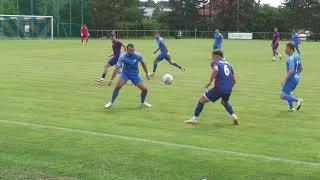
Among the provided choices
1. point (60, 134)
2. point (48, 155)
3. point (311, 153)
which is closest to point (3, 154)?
point (48, 155)

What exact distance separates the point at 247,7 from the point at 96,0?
26404 mm

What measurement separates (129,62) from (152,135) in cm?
409

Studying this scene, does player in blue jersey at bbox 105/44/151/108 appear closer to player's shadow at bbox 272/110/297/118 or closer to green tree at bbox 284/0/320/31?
player's shadow at bbox 272/110/297/118

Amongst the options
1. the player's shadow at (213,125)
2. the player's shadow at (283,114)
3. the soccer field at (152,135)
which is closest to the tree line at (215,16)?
the soccer field at (152,135)

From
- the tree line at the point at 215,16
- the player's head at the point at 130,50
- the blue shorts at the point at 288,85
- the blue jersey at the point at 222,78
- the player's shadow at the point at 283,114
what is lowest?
the player's shadow at the point at 283,114

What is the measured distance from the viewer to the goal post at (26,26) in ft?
214

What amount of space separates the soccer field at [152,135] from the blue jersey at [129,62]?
0.94 metres

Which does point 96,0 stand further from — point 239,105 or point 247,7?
point 239,105

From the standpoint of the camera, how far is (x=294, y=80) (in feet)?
47.4

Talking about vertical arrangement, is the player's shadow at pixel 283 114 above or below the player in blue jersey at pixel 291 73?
below

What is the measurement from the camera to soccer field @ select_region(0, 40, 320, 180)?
332 inches

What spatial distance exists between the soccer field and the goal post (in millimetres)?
47629

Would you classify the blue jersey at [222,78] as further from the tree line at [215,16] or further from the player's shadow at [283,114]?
the tree line at [215,16]

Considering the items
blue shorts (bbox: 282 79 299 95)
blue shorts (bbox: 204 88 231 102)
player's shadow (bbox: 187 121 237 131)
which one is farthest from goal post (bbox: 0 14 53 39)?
blue shorts (bbox: 204 88 231 102)
